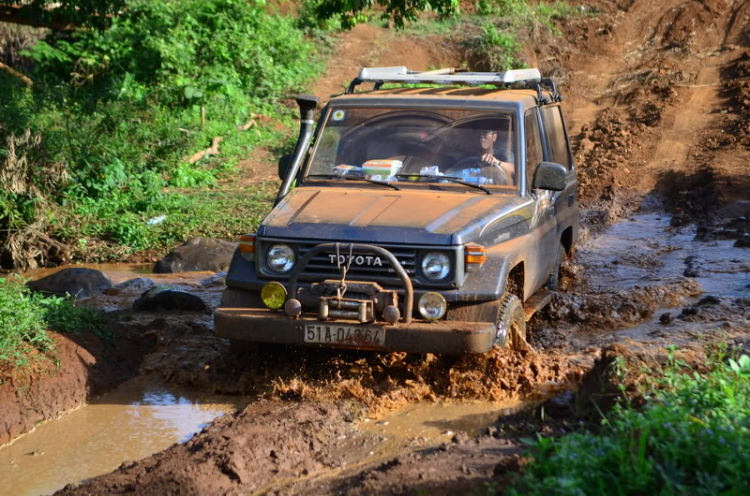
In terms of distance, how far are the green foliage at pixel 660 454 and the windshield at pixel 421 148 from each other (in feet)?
7.96

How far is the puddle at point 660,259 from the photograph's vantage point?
8.38 metres

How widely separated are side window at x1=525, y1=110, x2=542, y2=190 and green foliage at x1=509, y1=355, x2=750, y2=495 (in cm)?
244

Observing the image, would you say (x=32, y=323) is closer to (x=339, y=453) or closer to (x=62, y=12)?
(x=339, y=453)

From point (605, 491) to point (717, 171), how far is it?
A: 10238mm

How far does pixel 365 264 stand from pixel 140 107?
9.87 meters

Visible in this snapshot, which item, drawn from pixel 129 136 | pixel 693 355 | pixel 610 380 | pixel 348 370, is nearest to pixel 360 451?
pixel 348 370

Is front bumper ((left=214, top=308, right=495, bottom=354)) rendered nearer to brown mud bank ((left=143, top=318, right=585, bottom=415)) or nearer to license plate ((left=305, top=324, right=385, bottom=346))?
license plate ((left=305, top=324, right=385, bottom=346))

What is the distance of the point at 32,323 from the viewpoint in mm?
5703

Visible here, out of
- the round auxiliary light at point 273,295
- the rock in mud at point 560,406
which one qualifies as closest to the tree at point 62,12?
the round auxiliary light at point 273,295

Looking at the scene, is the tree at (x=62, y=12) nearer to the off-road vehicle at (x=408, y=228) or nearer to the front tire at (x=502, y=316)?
the off-road vehicle at (x=408, y=228)

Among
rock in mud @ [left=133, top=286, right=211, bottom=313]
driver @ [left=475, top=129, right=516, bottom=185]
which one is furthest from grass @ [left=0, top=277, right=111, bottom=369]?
driver @ [left=475, top=129, right=516, bottom=185]

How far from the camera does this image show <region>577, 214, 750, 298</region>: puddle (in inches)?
330

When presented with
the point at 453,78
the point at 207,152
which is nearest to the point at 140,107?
the point at 207,152

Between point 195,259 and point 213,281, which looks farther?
point 195,259
